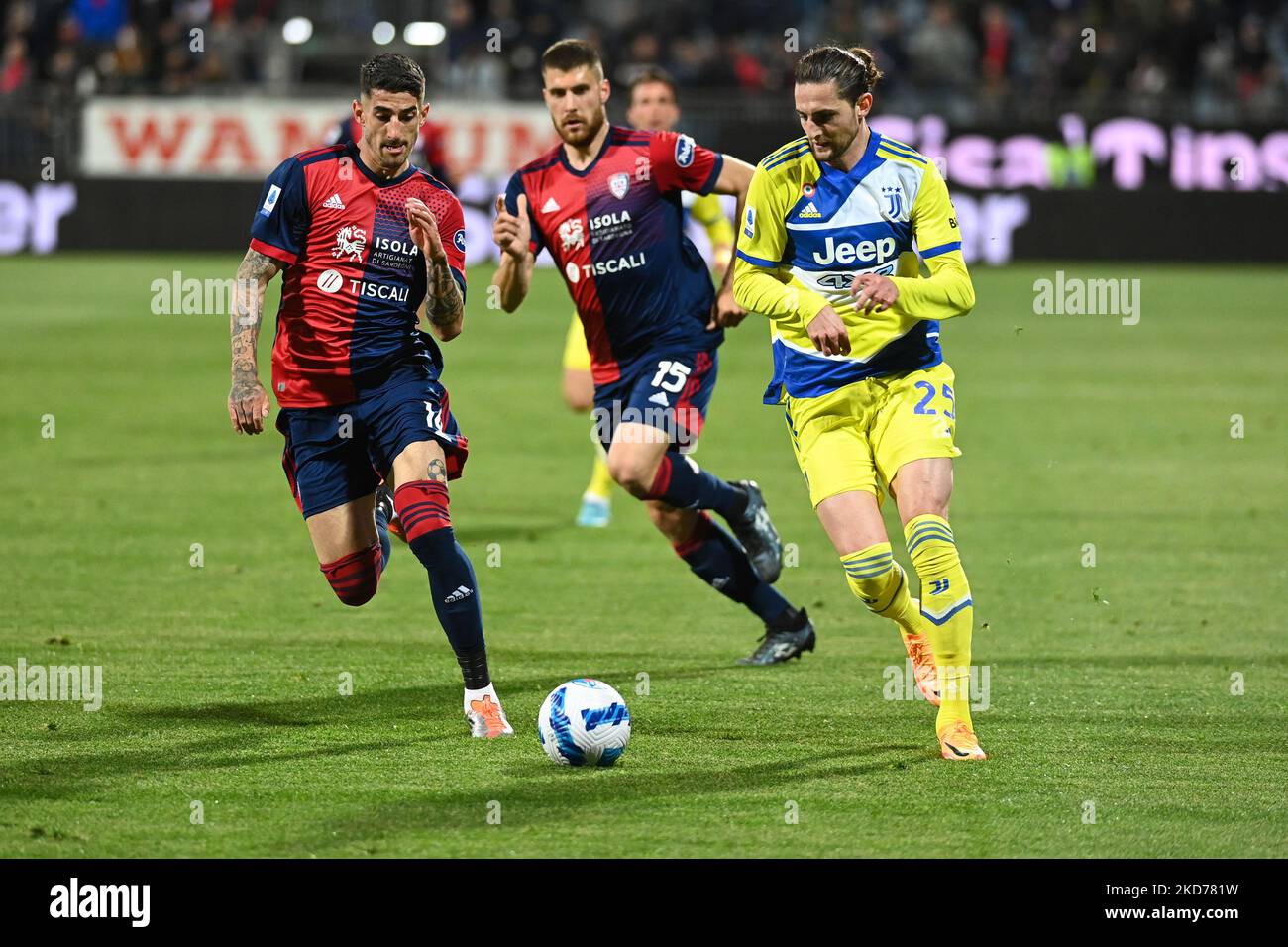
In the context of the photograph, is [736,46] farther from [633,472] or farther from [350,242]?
[350,242]

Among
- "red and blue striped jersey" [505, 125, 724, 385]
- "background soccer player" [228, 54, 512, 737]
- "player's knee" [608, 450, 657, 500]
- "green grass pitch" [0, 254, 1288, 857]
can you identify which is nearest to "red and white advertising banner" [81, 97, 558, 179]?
"green grass pitch" [0, 254, 1288, 857]

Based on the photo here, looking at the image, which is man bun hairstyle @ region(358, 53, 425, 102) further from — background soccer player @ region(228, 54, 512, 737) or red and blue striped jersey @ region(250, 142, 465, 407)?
red and blue striped jersey @ region(250, 142, 465, 407)

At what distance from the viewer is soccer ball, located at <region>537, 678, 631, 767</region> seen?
20.2 ft

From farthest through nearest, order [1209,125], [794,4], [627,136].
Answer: [794,4], [1209,125], [627,136]

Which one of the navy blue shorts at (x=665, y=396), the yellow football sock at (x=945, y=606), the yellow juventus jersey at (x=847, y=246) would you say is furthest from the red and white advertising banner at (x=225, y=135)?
the yellow football sock at (x=945, y=606)

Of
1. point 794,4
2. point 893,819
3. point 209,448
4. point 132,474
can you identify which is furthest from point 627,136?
point 794,4

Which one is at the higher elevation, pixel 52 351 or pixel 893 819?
pixel 52 351

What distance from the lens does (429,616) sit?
29.7ft

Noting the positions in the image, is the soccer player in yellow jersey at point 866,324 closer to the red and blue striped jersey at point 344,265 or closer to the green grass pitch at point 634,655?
the green grass pitch at point 634,655

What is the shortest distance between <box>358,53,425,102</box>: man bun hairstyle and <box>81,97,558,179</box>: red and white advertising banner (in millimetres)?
20625

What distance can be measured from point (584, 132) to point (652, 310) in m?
0.83

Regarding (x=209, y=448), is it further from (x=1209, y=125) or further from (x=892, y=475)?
(x=1209, y=125)

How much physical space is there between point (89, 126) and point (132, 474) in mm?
15646

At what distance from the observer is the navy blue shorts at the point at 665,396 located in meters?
8.12
